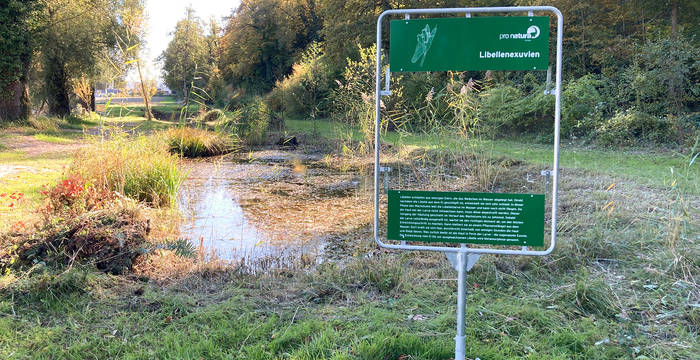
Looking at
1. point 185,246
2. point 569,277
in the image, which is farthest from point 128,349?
point 569,277

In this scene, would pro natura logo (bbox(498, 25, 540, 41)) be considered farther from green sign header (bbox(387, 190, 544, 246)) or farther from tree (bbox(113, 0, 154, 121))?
tree (bbox(113, 0, 154, 121))

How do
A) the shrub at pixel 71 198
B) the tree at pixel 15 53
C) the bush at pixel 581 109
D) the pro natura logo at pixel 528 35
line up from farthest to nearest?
the tree at pixel 15 53
the bush at pixel 581 109
the shrub at pixel 71 198
the pro natura logo at pixel 528 35

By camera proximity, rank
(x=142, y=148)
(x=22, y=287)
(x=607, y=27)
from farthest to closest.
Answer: (x=607, y=27) → (x=142, y=148) → (x=22, y=287)

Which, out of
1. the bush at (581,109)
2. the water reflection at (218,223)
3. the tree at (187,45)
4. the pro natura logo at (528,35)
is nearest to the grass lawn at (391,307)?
the water reflection at (218,223)

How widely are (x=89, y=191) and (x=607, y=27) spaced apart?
1642cm

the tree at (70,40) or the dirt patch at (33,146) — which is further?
the tree at (70,40)

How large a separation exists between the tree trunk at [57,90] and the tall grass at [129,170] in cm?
1835

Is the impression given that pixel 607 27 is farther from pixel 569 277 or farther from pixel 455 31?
pixel 455 31

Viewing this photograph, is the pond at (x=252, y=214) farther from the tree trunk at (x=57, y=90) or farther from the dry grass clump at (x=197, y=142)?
the tree trunk at (x=57, y=90)

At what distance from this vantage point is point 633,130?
1195 cm

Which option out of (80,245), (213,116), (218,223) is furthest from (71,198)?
(213,116)

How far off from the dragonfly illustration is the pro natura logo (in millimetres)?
315

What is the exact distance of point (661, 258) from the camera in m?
3.91

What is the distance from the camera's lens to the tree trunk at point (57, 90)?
2264 centimetres
